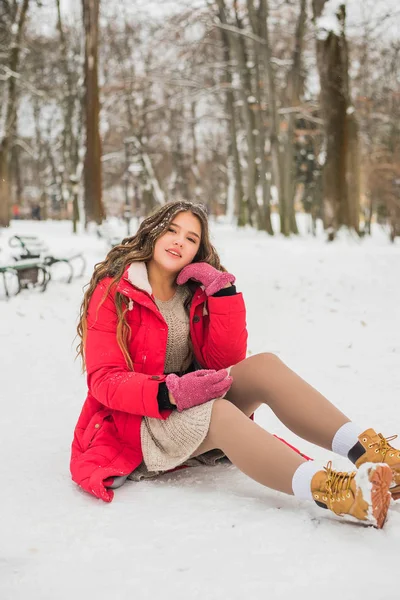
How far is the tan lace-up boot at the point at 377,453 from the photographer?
7.82ft

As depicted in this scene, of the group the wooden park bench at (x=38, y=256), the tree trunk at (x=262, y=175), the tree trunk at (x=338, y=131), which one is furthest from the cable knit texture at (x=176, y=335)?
the tree trunk at (x=262, y=175)

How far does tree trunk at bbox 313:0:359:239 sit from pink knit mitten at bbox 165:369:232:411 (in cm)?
1093

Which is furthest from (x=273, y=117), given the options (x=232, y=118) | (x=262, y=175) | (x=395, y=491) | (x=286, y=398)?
(x=395, y=491)

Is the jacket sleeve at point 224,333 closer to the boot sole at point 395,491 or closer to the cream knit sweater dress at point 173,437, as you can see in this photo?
the cream knit sweater dress at point 173,437

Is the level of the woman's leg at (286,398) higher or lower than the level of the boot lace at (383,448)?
higher

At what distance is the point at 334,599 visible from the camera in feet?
6.06

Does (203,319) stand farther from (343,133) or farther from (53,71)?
(53,71)

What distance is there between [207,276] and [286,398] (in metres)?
0.63

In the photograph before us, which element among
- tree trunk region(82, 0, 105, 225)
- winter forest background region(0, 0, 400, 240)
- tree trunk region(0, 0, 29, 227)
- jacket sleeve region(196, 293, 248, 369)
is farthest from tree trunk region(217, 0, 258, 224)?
jacket sleeve region(196, 293, 248, 369)

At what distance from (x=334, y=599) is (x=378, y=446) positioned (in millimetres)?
750

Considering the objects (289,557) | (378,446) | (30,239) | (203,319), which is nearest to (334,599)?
(289,557)

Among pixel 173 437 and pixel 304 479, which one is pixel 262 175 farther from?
pixel 304 479

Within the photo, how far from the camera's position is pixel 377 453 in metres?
2.44

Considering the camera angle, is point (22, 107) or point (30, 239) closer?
point (30, 239)
